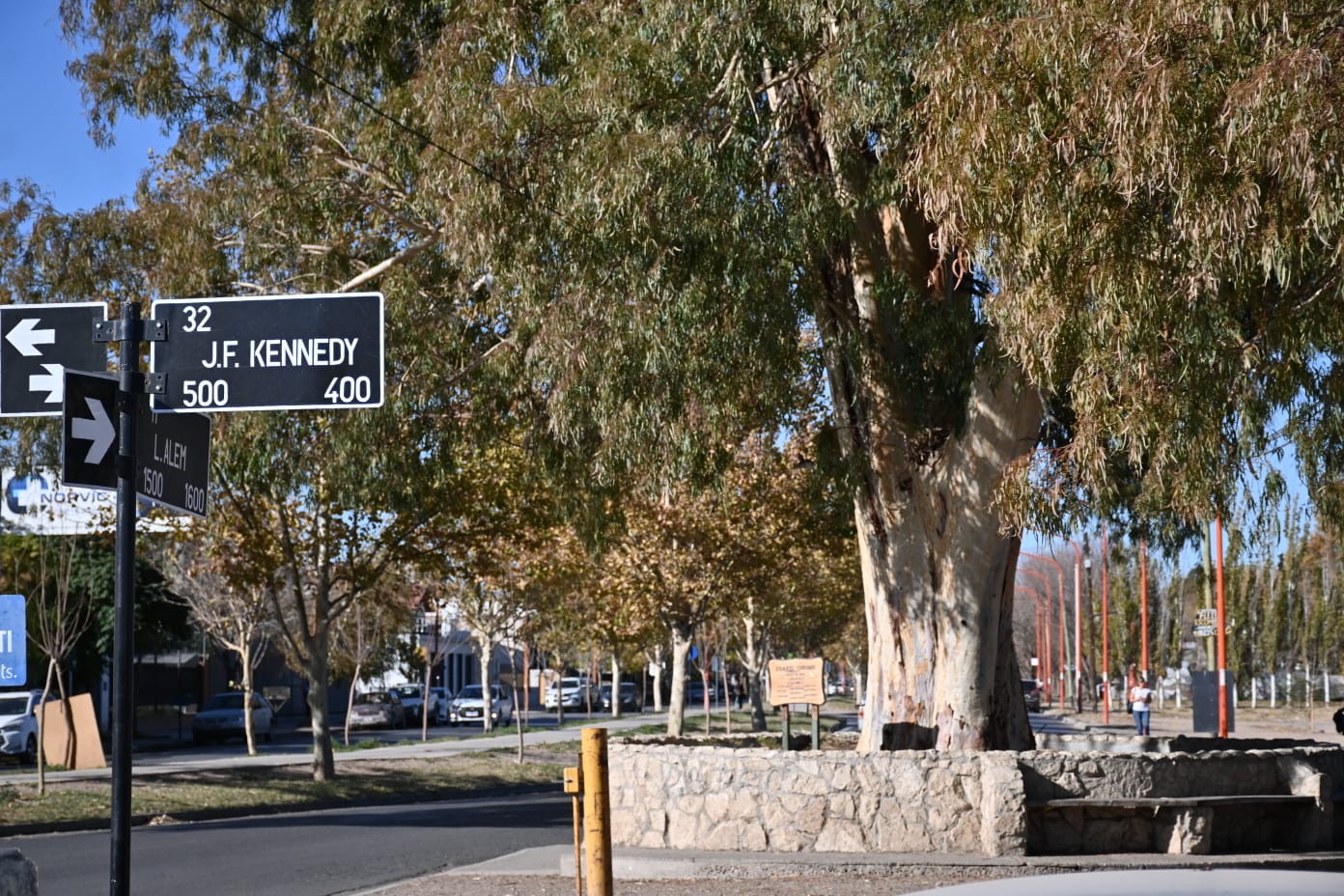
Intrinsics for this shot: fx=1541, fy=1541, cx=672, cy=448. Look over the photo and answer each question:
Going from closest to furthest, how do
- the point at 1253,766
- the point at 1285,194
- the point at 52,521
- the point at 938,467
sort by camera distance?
the point at 1285,194, the point at 1253,766, the point at 938,467, the point at 52,521

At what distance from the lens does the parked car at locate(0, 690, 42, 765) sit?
3172 cm

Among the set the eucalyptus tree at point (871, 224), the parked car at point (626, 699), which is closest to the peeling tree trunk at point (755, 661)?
the parked car at point (626, 699)

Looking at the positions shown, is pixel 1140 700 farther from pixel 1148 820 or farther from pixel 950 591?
A: pixel 1148 820

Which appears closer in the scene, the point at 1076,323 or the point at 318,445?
the point at 1076,323

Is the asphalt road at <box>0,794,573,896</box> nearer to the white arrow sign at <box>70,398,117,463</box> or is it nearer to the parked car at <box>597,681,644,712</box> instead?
the white arrow sign at <box>70,398,117,463</box>

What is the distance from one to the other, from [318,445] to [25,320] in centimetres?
1213

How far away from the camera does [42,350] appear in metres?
6.24

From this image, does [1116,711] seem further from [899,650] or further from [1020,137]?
[1020,137]

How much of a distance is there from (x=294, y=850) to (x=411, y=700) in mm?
42135

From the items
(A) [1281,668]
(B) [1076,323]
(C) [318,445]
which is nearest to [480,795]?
(C) [318,445]

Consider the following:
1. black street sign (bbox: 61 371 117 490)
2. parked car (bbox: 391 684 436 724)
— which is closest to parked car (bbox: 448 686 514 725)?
parked car (bbox: 391 684 436 724)

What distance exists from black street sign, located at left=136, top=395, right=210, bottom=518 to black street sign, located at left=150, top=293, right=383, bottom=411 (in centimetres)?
11

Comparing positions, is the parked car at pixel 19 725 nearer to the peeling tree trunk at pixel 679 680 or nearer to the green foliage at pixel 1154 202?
the peeling tree trunk at pixel 679 680

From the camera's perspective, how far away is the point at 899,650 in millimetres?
15836
